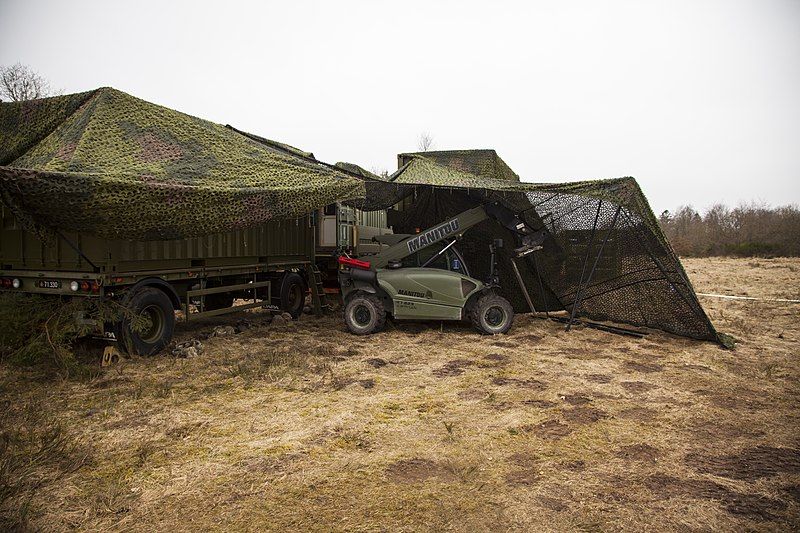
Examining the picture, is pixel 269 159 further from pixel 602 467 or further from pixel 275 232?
pixel 602 467

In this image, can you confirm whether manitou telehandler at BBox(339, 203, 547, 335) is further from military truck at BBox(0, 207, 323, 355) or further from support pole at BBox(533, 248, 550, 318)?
military truck at BBox(0, 207, 323, 355)

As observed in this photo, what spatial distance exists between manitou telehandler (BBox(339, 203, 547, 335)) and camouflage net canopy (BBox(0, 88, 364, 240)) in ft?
5.22

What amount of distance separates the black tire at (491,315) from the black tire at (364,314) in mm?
1575

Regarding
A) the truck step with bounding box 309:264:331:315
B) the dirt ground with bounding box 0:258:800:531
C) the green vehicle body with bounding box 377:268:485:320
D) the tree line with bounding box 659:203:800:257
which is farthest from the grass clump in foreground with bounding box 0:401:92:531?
the tree line with bounding box 659:203:800:257

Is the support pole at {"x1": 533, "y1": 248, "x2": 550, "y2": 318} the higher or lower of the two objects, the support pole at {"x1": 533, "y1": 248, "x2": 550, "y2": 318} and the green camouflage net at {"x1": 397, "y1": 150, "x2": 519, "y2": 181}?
the lower

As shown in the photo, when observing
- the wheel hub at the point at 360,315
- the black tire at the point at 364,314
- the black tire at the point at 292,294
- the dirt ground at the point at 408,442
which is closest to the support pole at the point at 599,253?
the dirt ground at the point at 408,442

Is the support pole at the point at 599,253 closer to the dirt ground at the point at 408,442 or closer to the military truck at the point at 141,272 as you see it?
the dirt ground at the point at 408,442

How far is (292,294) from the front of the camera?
10453mm

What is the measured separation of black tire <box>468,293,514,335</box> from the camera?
820cm

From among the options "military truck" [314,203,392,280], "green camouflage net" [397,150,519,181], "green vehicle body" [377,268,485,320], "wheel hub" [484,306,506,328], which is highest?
"green camouflage net" [397,150,519,181]

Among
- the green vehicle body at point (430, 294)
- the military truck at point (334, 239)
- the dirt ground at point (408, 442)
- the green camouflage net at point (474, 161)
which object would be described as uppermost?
the green camouflage net at point (474, 161)

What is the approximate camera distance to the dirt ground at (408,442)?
2910mm

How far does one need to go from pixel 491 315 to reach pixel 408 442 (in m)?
4.69

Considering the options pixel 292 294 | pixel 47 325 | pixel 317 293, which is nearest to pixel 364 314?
pixel 317 293
